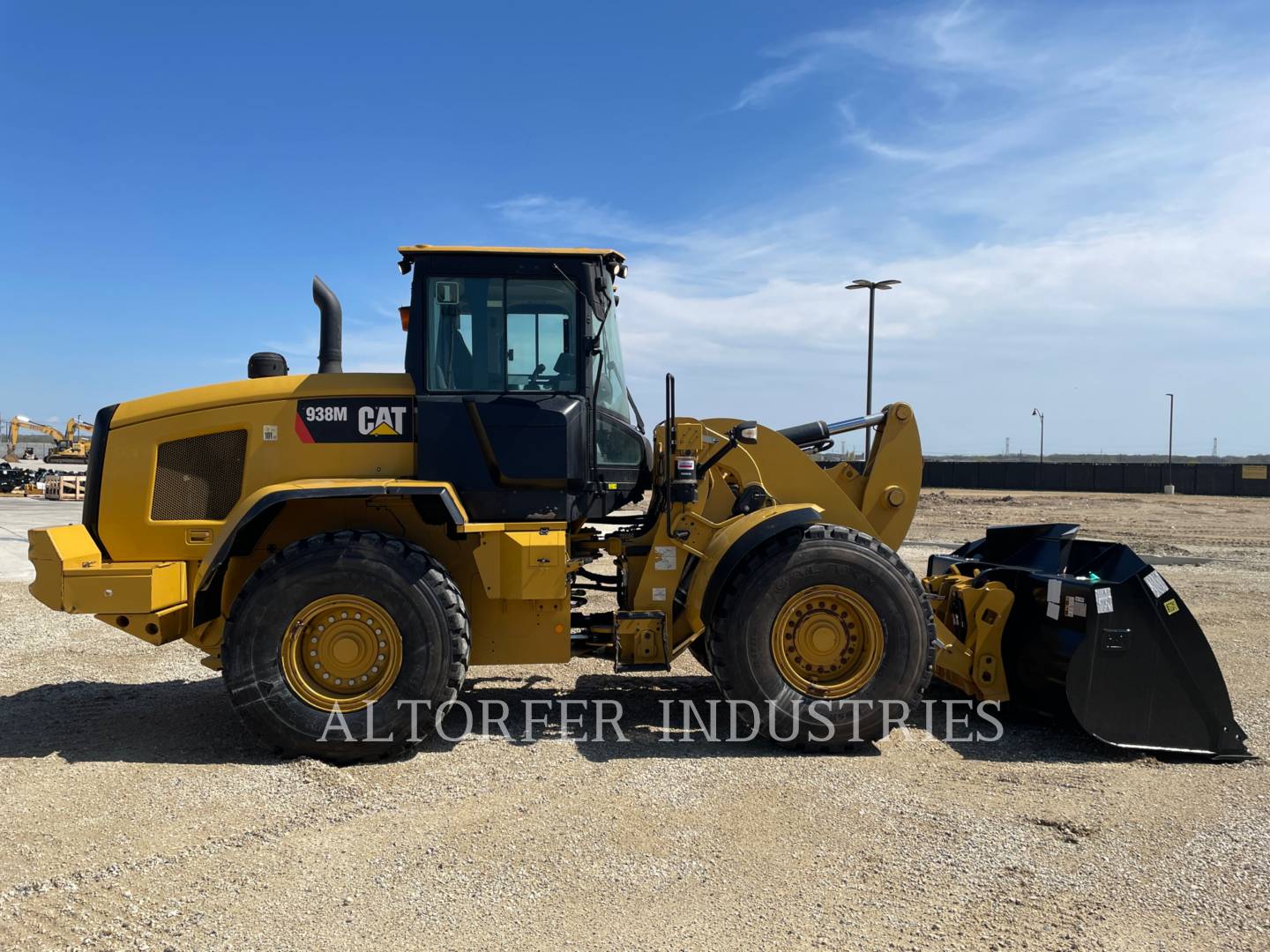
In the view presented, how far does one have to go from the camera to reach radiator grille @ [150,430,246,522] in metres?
5.33

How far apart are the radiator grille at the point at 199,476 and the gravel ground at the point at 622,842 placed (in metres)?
1.39

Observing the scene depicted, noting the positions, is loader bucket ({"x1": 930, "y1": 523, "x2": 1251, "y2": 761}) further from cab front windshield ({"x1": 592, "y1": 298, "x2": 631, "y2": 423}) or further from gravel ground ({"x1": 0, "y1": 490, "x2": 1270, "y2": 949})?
cab front windshield ({"x1": 592, "y1": 298, "x2": 631, "y2": 423})

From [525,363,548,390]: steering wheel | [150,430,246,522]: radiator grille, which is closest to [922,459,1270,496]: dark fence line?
[525,363,548,390]: steering wheel

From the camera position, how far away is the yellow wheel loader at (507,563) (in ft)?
16.1

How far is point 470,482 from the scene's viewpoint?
17.3 feet

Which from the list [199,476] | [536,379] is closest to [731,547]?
[536,379]

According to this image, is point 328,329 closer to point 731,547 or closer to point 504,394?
point 504,394

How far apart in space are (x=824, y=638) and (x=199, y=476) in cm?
391

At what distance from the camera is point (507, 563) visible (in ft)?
16.8

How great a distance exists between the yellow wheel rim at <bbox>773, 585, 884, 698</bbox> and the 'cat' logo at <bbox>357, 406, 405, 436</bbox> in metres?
2.56

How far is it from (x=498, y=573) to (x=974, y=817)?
2.80m

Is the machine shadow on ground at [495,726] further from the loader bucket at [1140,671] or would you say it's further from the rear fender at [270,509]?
the rear fender at [270,509]

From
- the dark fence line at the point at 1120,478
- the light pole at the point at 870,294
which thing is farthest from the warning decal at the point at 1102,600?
the dark fence line at the point at 1120,478

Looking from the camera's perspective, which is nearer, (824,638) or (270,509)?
(270,509)
